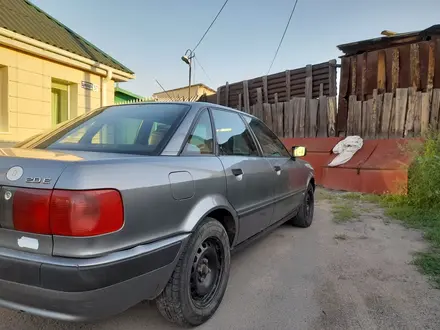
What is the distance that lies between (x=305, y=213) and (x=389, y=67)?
17.6ft

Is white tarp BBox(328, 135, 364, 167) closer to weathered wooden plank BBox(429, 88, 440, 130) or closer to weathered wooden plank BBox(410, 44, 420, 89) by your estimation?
weathered wooden plank BBox(429, 88, 440, 130)

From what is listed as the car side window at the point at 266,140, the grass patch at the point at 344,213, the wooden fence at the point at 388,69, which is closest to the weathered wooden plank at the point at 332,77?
the wooden fence at the point at 388,69

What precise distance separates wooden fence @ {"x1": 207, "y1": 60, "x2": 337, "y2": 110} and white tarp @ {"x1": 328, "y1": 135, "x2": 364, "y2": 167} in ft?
4.97

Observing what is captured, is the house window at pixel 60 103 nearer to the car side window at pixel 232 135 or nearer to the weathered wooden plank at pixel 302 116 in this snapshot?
the car side window at pixel 232 135

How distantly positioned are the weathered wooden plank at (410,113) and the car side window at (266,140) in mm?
4823

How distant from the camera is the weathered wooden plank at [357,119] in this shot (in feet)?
27.8

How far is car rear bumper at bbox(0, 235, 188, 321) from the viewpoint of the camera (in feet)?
5.23

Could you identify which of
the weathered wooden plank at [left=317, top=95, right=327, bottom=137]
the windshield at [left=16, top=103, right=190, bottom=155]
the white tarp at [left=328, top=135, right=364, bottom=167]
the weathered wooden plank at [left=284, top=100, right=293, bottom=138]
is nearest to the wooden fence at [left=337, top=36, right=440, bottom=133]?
the weathered wooden plank at [left=317, top=95, right=327, bottom=137]

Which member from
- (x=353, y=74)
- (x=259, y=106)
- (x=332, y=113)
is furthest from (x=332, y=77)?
(x=259, y=106)

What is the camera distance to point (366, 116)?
8367 millimetres

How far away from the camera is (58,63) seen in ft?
23.4

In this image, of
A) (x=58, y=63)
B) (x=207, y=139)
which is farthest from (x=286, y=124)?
(x=207, y=139)

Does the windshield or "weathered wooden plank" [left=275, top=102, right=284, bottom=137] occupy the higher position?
"weathered wooden plank" [left=275, top=102, right=284, bottom=137]

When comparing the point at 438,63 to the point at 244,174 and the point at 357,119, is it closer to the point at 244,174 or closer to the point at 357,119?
the point at 357,119
